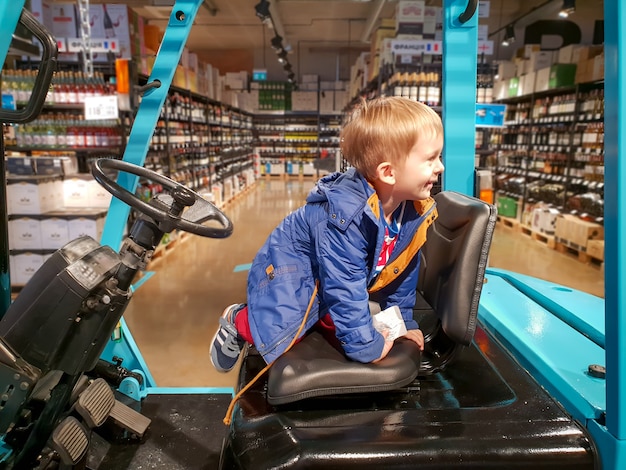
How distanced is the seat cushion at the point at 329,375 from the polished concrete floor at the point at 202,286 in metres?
0.96

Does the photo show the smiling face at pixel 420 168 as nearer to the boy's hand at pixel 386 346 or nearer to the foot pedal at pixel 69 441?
the boy's hand at pixel 386 346

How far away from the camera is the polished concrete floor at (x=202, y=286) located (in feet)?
11.2

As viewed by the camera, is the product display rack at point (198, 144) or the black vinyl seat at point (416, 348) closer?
the black vinyl seat at point (416, 348)

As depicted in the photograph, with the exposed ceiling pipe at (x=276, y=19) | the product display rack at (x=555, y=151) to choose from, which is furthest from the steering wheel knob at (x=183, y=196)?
the exposed ceiling pipe at (x=276, y=19)

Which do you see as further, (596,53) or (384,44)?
(384,44)

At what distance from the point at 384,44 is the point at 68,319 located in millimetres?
7175

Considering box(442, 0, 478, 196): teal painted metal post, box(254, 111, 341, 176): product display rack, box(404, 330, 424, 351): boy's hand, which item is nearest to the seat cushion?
box(404, 330, 424, 351): boy's hand

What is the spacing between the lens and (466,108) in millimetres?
2105

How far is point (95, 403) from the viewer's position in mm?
1538

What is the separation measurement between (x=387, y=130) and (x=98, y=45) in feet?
16.4

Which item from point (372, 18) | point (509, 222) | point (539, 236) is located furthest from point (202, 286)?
point (372, 18)

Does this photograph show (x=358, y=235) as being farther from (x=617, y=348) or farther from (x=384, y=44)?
(x=384, y=44)

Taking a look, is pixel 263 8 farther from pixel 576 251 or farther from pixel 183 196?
pixel 183 196

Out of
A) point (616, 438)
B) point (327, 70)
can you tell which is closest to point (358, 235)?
point (616, 438)
